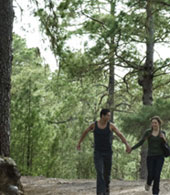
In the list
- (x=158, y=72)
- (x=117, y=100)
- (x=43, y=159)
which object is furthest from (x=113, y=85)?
(x=43, y=159)

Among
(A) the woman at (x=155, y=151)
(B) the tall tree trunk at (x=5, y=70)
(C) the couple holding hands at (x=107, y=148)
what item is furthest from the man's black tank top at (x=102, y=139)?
(B) the tall tree trunk at (x=5, y=70)

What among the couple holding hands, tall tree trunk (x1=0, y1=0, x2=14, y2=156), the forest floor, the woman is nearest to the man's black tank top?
the couple holding hands

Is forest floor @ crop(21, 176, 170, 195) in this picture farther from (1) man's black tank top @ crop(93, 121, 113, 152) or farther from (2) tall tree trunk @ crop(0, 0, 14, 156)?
(2) tall tree trunk @ crop(0, 0, 14, 156)

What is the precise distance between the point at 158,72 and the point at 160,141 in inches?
364

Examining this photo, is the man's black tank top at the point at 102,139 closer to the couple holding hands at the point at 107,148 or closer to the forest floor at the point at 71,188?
the couple holding hands at the point at 107,148

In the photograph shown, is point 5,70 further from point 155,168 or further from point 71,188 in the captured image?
point 71,188

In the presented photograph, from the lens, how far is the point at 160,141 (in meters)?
6.89

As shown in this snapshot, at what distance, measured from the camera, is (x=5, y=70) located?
278 inches

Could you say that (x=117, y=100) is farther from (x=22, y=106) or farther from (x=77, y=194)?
(x=77, y=194)

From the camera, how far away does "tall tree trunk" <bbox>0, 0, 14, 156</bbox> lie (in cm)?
699

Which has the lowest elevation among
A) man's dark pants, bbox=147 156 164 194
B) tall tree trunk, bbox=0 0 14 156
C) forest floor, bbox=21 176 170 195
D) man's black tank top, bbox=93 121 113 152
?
forest floor, bbox=21 176 170 195

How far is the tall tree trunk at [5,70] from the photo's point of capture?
6.99 m

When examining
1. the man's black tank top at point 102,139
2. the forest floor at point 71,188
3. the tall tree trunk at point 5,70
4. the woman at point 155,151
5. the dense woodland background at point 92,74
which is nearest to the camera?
the man's black tank top at point 102,139

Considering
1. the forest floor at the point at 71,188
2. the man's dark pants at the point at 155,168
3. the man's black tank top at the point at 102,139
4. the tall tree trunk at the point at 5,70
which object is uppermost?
the tall tree trunk at the point at 5,70
